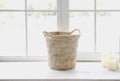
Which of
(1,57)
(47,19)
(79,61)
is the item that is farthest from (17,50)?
(79,61)

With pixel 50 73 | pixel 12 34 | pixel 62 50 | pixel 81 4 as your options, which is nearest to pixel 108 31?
pixel 81 4

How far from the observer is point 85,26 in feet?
7.18

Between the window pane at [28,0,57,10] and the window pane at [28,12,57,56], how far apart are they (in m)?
0.04

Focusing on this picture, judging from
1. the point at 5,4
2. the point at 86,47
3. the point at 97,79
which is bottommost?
the point at 97,79

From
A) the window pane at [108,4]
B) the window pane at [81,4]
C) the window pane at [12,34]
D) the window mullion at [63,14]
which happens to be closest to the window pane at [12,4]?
the window pane at [12,34]

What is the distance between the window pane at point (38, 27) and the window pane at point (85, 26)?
0.18 meters

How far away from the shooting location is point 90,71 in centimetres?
180

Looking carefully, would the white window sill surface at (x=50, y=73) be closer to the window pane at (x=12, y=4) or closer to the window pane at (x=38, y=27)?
the window pane at (x=38, y=27)

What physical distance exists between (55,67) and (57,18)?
491 millimetres

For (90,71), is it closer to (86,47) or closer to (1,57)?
(86,47)

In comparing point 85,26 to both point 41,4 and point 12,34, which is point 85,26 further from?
point 12,34

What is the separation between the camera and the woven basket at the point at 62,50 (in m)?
1.82

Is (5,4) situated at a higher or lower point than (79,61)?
higher

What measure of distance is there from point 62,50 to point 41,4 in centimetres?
55
